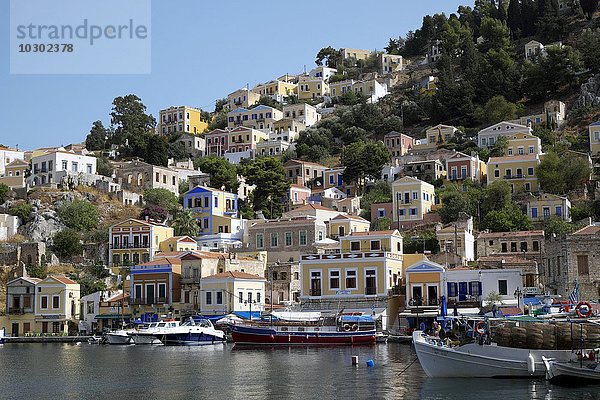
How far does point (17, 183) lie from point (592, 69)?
238 ft

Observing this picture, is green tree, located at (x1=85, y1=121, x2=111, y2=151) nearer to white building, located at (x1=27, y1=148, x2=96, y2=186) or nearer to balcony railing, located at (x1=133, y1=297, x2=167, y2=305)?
white building, located at (x1=27, y1=148, x2=96, y2=186)

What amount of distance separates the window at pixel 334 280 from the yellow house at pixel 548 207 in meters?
24.0

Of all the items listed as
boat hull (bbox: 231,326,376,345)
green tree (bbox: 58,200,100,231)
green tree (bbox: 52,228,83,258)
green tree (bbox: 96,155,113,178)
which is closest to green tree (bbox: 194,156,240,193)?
green tree (bbox: 96,155,113,178)

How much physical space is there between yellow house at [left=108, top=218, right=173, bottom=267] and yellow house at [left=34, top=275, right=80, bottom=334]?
24.0 ft

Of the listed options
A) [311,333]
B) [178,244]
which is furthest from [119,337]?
[178,244]

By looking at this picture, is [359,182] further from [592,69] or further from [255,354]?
[255,354]

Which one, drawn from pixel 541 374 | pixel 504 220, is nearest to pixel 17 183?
pixel 504 220

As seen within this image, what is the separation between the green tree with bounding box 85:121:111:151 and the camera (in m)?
120

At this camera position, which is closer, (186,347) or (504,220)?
(186,347)

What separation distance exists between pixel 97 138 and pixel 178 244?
50960 millimetres

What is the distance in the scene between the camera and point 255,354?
47.4 metres

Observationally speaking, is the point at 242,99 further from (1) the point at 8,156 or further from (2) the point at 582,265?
(2) the point at 582,265

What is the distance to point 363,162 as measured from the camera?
9300 cm

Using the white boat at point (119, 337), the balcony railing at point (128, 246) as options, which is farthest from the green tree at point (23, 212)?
the white boat at point (119, 337)
